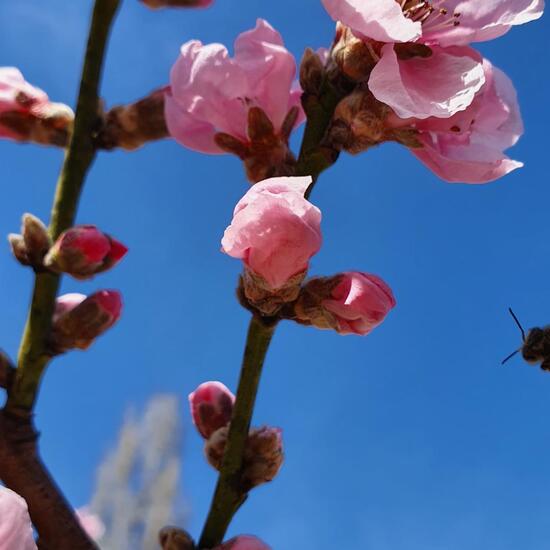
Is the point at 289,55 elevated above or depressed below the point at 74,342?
above

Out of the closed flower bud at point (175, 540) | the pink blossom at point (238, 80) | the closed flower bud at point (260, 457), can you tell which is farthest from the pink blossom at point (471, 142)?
the closed flower bud at point (175, 540)

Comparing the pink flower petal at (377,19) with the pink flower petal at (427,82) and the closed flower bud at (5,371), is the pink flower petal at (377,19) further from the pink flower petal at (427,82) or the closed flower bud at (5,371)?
the closed flower bud at (5,371)

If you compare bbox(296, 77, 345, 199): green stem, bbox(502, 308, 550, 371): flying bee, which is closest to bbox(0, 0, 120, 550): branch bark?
bbox(296, 77, 345, 199): green stem

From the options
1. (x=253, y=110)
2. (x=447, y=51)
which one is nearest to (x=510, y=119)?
(x=447, y=51)

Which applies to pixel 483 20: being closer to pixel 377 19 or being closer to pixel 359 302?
pixel 377 19

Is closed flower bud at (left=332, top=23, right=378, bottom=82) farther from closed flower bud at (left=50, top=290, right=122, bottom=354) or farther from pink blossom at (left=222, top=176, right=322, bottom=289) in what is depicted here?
closed flower bud at (left=50, top=290, right=122, bottom=354)

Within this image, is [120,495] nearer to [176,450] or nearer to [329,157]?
[176,450]

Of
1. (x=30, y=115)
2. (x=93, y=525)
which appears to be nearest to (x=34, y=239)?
(x=30, y=115)
